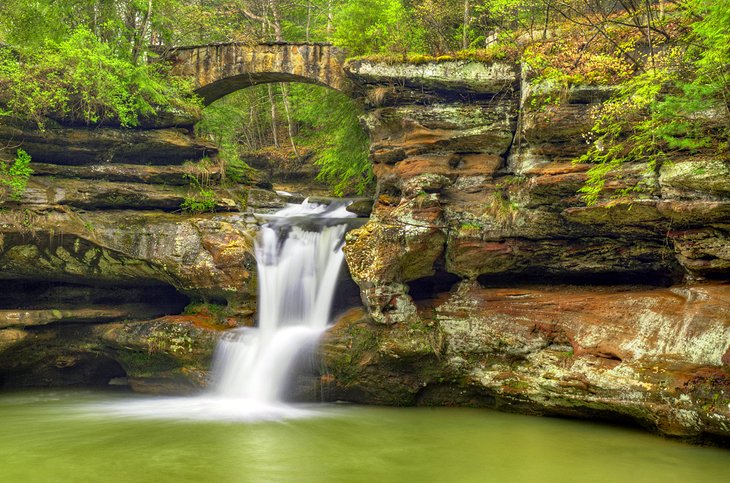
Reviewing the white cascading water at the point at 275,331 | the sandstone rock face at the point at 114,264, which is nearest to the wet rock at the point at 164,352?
the sandstone rock face at the point at 114,264

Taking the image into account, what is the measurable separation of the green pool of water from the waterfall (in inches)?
63.9

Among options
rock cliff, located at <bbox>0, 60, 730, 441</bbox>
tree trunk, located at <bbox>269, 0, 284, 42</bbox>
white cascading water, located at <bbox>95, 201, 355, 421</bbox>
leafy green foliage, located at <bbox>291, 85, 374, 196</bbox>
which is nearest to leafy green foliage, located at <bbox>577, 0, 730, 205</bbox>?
rock cliff, located at <bbox>0, 60, 730, 441</bbox>

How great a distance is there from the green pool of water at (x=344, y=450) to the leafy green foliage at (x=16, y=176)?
14.8 ft

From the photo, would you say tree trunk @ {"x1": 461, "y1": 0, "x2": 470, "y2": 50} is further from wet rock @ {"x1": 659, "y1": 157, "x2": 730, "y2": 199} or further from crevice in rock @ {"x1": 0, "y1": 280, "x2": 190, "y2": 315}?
crevice in rock @ {"x1": 0, "y1": 280, "x2": 190, "y2": 315}

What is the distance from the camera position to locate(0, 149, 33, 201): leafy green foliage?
39.0ft

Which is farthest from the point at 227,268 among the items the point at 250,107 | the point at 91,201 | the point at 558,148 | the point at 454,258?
the point at 250,107

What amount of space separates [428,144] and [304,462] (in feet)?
23.5

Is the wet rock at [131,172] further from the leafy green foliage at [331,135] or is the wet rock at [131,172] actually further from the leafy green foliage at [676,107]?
the leafy green foliage at [676,107]

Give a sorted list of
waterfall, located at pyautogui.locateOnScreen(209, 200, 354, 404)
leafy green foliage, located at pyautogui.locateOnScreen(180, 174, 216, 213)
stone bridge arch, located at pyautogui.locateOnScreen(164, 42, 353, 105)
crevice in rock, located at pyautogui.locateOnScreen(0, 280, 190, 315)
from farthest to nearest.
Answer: stone bridge arch, located at pyautogui.locateOnScreen(164, 42, 353, 105) < leafy green foliage, located at pyautogui.locateOnScreen(180, 174, 216, 213) < crevice in rock, located at pyautogui.locateOnScreen(0, 280, 190, 315) < waterfall, located at pyautogui.locateOnScreen(209, 200, 354, 404)

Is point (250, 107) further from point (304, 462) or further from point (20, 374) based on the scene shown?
point (304, 462)

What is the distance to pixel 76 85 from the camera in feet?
41.7

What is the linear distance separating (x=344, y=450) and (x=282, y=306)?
4791 millimetres

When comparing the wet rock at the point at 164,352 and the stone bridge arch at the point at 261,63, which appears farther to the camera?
the stone bridge arch at the point at 261,63

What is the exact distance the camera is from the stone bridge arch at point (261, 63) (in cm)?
1441
